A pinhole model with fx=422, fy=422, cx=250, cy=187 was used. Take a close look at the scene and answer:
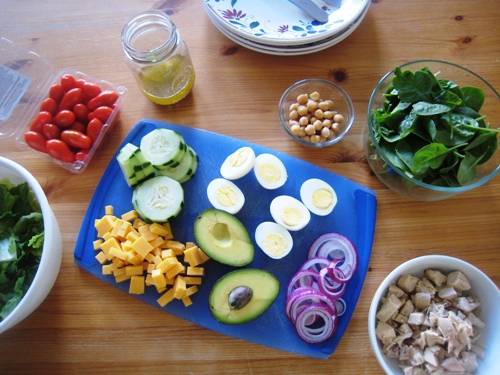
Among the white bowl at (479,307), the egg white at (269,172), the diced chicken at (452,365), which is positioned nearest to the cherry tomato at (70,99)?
the egg white at (269,172)

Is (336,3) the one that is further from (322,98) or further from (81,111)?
(81,111)

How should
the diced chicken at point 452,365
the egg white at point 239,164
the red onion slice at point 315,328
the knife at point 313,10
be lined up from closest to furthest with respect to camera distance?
the diced chicken at point 452,365, the red onion slice at point 315,328, the egg white at point 239,164, the knife at point 313,10

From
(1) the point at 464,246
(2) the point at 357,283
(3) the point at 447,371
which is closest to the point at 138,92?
(2) the point at 357,283

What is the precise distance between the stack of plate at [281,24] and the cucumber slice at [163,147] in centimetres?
44

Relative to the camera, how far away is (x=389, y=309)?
4.15 feet

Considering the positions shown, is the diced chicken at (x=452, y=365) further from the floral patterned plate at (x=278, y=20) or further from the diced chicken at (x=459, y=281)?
the floral patterned plate at (x=278, y=20)

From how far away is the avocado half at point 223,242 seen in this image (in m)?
1.36

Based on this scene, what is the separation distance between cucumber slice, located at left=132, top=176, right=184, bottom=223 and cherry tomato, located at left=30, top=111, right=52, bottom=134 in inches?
16.1

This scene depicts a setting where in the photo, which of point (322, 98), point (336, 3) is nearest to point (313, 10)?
point (336, 3)

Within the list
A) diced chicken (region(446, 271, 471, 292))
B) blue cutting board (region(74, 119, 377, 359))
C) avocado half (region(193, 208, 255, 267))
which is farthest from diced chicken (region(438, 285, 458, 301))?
avocado half (region(193, 208, 255, 267))

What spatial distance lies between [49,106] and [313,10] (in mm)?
1008

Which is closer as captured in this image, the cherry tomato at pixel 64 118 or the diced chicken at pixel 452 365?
the diced chicken at pixel 452 365

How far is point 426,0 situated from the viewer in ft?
5.46

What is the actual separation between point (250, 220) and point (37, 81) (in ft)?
3.20
